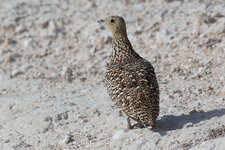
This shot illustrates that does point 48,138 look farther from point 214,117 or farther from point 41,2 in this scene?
point 41,2

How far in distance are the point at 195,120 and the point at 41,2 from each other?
21.5 ft

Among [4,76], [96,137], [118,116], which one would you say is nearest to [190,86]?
[118,116]

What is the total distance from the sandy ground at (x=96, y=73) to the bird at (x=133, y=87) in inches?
12.0

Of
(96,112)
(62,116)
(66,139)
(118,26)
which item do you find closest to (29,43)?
(62,116)

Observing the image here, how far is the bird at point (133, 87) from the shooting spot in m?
6.02

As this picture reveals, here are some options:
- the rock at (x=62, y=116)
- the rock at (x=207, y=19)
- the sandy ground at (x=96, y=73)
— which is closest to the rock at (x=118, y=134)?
the sandy ground at (x=96, y=73)

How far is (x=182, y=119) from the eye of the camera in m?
6.71

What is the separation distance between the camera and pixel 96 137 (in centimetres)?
685

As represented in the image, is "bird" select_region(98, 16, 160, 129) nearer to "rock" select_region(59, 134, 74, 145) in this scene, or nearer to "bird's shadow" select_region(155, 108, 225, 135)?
"bird's shadow" select_region(155, 108, 225, 135)

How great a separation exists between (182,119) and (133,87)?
0.95 m

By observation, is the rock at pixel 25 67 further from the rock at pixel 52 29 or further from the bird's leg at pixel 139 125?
the bird's leg at pixel 139 125

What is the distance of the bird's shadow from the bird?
280 millimetres

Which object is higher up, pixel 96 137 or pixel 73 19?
pixel 73 19

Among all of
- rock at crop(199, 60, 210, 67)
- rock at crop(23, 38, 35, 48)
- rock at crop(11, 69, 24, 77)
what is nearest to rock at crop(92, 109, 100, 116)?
rock at crop(199, 60, 210, 67)
